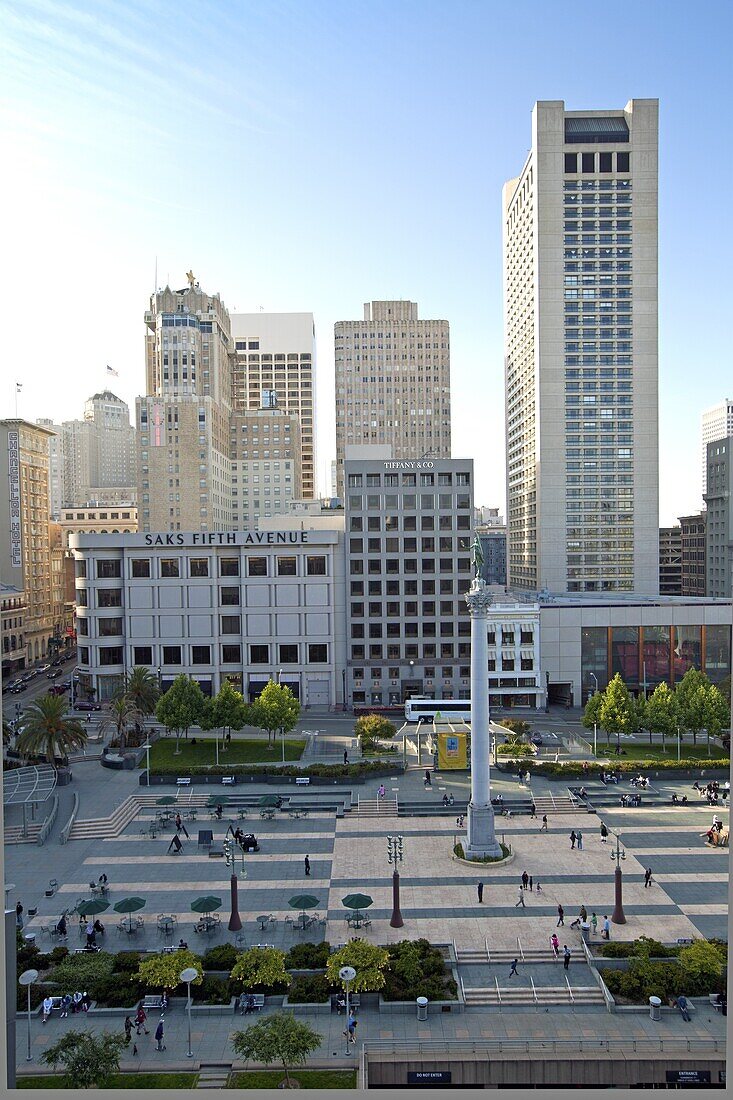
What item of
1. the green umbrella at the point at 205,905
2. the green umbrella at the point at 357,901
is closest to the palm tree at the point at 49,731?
the green umbrella at the point at 205,905

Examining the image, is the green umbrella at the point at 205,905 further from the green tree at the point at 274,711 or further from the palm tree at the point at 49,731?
the green tree at the point at 274,711

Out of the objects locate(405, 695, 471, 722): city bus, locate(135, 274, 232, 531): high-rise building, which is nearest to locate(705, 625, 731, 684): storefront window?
locate(405, 695, 471, 722): city bus

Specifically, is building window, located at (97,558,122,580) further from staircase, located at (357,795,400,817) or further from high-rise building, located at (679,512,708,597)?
high-rise building, located at (679,512,708,597)

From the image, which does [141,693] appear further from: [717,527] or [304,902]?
[717,527]

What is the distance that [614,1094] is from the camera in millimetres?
13859

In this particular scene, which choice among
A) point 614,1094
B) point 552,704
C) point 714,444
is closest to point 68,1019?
point 614,1094

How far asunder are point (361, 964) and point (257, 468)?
114542mm

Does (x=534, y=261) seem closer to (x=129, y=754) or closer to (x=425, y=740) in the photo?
(x=425, y=740)

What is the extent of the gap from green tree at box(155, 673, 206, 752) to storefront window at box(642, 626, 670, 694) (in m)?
42.4

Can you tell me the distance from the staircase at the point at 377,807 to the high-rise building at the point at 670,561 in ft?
368

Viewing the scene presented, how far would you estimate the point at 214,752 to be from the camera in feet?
186

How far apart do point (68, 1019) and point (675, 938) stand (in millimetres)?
22651

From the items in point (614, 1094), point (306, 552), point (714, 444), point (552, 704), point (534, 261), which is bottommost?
point (552, 704)

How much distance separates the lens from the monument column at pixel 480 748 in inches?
1496
